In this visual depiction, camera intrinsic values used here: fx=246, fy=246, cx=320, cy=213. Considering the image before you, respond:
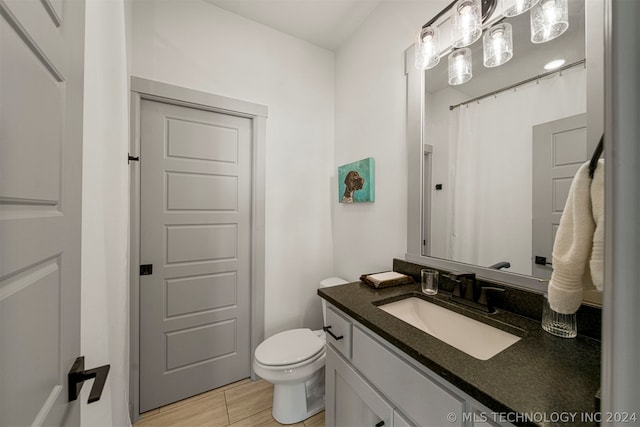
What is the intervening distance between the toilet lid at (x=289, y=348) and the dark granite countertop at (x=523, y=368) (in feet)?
2.26

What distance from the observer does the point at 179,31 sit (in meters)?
1.64

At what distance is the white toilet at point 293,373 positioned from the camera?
1.39 meters

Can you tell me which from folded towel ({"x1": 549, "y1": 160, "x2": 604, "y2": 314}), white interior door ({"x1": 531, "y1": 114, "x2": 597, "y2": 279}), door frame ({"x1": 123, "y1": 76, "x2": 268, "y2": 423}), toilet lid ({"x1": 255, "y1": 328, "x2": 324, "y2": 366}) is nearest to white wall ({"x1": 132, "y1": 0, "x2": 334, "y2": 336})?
door frame ({"x1": 123, "y1": 76, "x2": 268, "y2": 423})

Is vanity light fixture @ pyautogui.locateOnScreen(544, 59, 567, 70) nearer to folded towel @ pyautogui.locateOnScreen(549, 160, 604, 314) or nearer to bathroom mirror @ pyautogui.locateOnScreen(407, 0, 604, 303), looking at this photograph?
bathroom mirror @ pyautogui.locateOnScreen(407, 0, 604, 303)

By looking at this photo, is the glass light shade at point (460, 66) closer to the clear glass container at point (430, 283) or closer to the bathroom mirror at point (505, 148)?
the bathroom mirror at point (505, 148)

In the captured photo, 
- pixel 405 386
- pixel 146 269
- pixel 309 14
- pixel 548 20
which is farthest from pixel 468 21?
pixel 146 269

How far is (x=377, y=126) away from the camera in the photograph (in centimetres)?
173

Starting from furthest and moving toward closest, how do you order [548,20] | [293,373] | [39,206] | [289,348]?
[289,348] → [293,373] → [548,20] → [39,206]

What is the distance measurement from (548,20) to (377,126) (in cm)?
94

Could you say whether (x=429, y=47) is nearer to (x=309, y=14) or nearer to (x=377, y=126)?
(x=377, y=126)

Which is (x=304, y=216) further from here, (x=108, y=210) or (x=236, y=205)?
(x=108, y=210)

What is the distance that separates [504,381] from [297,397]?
1.28m

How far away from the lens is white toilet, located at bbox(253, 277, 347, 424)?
139 cm

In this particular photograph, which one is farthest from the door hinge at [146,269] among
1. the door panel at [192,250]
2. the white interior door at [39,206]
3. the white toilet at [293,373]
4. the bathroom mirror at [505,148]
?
the bathroom mirror at [505,148]
